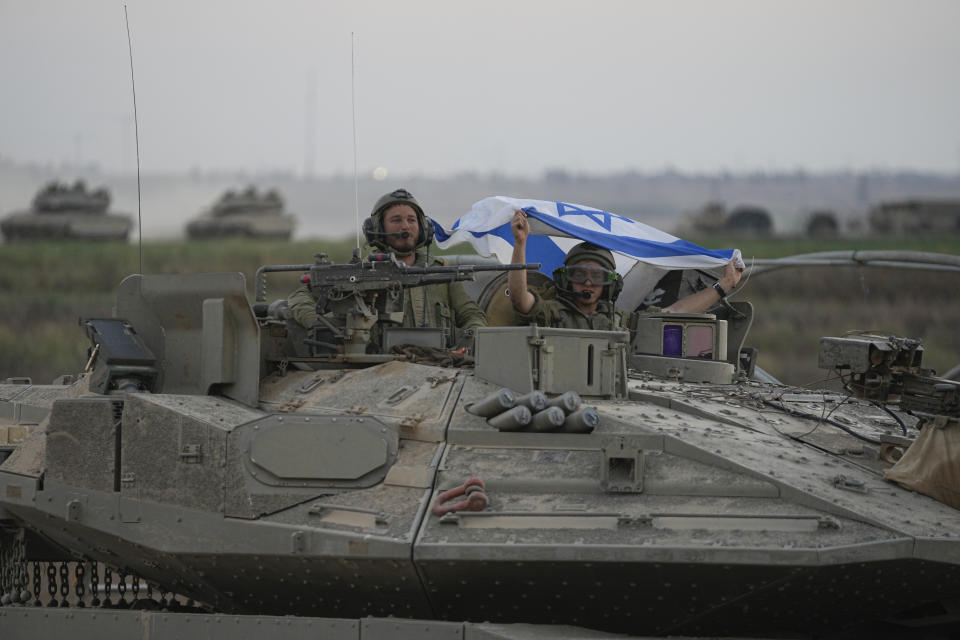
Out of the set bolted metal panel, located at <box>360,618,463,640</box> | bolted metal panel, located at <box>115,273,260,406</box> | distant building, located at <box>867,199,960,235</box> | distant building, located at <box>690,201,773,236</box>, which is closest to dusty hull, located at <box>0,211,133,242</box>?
distant building, located at <box>690,201,773,236</box>

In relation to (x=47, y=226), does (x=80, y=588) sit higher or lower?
lower

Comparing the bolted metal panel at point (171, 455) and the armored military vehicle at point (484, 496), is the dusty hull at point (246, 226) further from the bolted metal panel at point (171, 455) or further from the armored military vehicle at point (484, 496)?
the bolted metal panel at point (171, 455)

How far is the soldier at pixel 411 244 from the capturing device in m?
11.8

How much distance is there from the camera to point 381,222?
11.9m

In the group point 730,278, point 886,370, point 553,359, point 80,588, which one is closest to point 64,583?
point 80,588

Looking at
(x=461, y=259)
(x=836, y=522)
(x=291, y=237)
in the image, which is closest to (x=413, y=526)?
(x=836, y=522)

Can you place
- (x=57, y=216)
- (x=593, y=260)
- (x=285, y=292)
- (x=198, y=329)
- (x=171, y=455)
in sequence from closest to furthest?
1. (x=171, y=455)
2. (x=198, y=329)
3. (x=593, y=260)
4. (x=57, y=216)
5. (x=285, y=292)

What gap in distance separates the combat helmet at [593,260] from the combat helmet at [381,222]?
120 cm

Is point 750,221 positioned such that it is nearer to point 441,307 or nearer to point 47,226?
point 47,226

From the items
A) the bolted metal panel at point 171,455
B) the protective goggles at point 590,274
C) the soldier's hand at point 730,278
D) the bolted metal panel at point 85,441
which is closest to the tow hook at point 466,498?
the bolted metal panel at point 171,455

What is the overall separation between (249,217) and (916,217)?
1327 centimetres

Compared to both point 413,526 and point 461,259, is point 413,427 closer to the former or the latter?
point 413,526

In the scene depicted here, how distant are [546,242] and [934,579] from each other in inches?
331

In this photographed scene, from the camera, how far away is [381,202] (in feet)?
39.0
